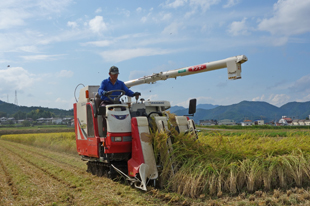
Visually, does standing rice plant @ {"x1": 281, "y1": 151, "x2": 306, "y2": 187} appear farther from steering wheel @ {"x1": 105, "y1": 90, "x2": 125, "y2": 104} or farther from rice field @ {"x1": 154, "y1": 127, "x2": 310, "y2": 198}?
steering wheel @ {"x1": 105, "y1": 90, "x2": 125, "y2": 104}

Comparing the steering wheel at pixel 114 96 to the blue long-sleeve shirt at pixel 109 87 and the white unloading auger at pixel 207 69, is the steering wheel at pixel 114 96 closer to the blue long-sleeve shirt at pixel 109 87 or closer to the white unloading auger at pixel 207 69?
the blue long-sleeve shirt at pixel 109 87

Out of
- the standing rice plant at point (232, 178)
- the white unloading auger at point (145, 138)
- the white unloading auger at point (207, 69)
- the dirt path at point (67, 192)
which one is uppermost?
the white unloading auger at point (207, 69)

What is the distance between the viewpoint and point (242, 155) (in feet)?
20.7

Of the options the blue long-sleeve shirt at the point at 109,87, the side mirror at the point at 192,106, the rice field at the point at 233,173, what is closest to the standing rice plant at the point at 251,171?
the rice field at the point at 233,173

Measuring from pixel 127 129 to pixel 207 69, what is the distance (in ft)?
8.77

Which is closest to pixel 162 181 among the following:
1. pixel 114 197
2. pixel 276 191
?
pixel 114 197

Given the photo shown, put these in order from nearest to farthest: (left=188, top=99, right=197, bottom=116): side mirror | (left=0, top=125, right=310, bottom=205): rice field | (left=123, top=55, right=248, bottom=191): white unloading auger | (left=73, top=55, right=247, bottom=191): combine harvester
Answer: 1. (left=0, top=125, right=310, bottom=205): rice field
2. (left=123, top=55, right=248, bottom=191): white unloading auger
3. (left=73, top=55, right=247, bottom=191): combine harvester
4. (left=188, top=99, right=197, bottom=116): side mirror

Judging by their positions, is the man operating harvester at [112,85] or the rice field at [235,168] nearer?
the rice field at [235,168]

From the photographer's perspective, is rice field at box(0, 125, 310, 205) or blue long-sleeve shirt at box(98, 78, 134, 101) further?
blue long-sleeve shirt at box(98, 78, 134, 101)

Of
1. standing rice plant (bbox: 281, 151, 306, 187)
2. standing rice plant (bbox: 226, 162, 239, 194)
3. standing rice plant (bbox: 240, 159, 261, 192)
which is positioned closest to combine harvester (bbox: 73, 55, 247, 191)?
standing rice plant (bbox: 226, 162, 239, 194)

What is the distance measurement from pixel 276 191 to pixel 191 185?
1.54 m

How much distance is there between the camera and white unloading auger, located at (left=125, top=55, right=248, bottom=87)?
7109 mm

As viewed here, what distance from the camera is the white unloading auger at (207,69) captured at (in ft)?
23.3

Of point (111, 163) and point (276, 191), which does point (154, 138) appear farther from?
point (276, 191)
